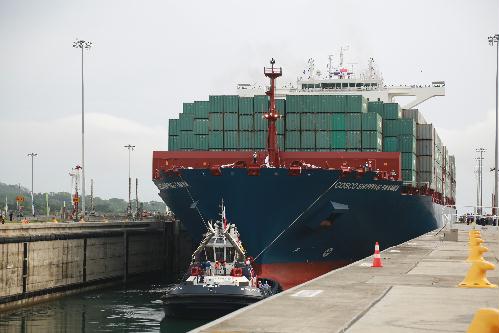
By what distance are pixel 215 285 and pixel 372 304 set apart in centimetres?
1042

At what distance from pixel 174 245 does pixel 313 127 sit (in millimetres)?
15518

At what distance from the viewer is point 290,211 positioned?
35.1 metres

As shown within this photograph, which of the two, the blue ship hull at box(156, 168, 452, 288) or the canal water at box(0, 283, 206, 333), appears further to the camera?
the blue ship hull at box(156, 168, 452, 288)

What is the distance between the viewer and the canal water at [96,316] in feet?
86.8

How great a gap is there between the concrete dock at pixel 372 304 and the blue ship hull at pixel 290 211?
381 inches

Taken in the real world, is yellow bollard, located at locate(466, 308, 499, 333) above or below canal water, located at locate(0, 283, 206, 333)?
above

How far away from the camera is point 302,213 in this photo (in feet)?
116

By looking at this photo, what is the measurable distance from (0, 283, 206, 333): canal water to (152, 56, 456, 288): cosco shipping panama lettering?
524 centimetres

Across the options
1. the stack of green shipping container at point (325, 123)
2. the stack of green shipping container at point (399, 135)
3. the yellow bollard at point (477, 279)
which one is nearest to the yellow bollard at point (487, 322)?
the yellow bollard at point (477, 279)

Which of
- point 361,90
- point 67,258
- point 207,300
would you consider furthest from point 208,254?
point 361,90

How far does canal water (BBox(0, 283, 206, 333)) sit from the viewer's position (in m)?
26.5

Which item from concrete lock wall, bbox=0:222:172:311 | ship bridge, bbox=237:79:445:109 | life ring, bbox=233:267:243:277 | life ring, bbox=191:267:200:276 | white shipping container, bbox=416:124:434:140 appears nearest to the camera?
life ring, bbox=233:267:243:277

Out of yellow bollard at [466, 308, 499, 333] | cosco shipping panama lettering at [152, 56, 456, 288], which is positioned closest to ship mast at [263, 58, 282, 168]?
cosco shipping panama lettering at [152, 56, 456, 288]

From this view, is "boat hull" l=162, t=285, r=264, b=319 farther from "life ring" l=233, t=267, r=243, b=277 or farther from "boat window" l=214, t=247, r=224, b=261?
"boat window" l=214, t=247, r=224, b=261
